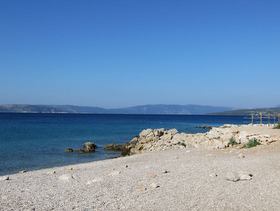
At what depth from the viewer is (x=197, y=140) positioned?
33875mm

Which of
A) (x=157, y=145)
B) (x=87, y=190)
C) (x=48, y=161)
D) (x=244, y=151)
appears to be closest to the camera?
(x=87, y=190)

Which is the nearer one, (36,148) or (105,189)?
(105,189)

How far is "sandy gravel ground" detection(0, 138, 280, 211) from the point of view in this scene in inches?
476

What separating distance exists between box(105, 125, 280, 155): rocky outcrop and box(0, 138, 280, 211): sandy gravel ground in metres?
8.11

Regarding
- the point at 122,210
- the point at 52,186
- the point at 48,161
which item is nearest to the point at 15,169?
the point at 48,161


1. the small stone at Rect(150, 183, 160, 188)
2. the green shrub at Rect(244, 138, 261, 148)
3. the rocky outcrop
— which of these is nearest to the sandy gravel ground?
the small stone at Rect(150, 183, 160, 188)

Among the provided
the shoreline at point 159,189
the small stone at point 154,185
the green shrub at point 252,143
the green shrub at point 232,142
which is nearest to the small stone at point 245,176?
the shoreline at point 159,189

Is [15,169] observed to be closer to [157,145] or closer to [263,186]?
[157,145]

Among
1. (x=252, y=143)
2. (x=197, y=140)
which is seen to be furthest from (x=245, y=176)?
(x=197, y=140)

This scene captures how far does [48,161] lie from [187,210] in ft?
74.5

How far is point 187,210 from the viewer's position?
11.5m

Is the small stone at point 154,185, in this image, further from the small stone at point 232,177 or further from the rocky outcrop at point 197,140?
the rocky outcrop at point 197,140

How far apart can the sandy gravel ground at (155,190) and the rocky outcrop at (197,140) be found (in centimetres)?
811

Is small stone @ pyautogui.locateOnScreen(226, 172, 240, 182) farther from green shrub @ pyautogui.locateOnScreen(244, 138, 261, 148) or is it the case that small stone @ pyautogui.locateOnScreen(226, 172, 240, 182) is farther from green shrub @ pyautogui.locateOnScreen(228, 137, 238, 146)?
green shrub @ pyautogui.locateOnScreen(228, 137, 238, 146)
